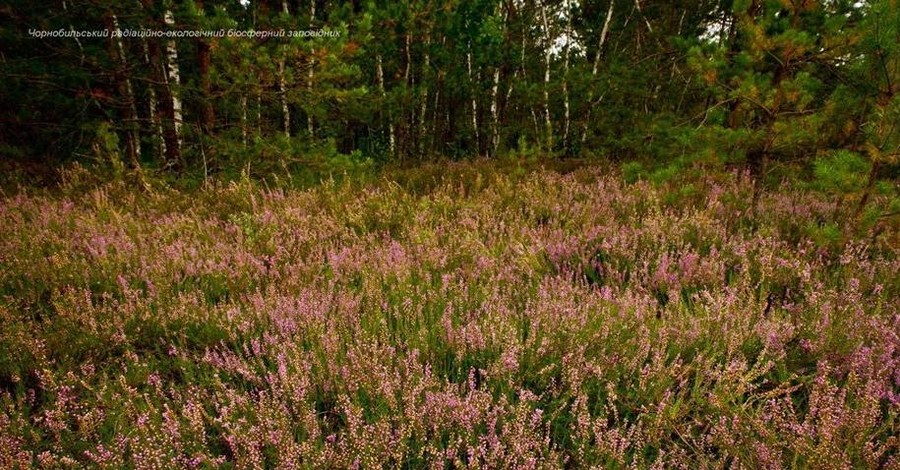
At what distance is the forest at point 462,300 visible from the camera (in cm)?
178

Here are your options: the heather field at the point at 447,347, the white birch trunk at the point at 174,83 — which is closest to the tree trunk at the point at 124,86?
the white birch trunk at the point at 174,83

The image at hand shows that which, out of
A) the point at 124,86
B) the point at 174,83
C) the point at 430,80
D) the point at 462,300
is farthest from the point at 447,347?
the point at 430,80

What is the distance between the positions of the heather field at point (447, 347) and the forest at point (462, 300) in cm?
2

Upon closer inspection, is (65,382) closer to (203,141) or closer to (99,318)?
(99,318)

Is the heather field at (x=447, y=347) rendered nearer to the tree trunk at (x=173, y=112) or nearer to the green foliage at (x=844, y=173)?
the green foliage at (x=844, y=173)

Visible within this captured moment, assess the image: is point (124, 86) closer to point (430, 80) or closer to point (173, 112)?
point (173, 112)

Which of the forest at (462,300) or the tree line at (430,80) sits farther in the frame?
the tree line at (430,80)

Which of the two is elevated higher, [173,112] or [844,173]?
[173,112]

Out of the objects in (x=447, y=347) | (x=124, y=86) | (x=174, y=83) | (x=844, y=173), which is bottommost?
(x=447, y=347)

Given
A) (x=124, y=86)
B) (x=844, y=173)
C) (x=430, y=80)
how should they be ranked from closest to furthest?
(x=844, y=173), (x=124, y=86), (x=430, y=80)

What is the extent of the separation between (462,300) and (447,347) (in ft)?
1.60

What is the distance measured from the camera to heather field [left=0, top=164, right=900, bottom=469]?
1726mm

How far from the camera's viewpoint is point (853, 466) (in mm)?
1618

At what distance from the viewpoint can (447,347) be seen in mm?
2377
